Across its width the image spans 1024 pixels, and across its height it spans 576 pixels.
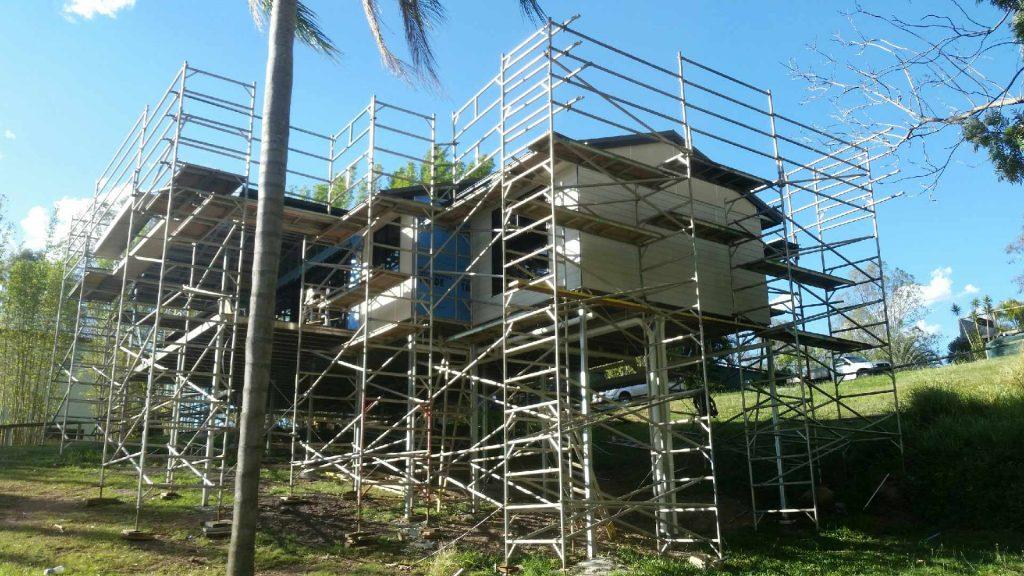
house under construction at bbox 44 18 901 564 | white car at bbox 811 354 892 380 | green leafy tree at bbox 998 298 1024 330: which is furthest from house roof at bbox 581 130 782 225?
green leafy tree at bbox 998 298 1024 330

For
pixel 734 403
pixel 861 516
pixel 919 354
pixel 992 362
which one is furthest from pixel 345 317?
pixel 919 354

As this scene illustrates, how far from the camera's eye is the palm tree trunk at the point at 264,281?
8.45 meters

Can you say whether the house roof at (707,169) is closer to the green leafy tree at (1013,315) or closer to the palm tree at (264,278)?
the palm tree at (264,278)

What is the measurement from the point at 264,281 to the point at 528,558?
20.8ft

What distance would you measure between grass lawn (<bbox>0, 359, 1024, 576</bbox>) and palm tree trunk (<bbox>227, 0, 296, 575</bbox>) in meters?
3.49

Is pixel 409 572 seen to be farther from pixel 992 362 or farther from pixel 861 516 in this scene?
pixel 992 362

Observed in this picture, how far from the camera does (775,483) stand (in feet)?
52.6

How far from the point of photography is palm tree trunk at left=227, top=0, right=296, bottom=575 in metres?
8.45

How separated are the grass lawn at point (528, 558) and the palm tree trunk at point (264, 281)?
3.49m

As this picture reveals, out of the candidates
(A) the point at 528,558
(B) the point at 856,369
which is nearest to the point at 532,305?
(A) the point at 528,558

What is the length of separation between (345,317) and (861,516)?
11981mm

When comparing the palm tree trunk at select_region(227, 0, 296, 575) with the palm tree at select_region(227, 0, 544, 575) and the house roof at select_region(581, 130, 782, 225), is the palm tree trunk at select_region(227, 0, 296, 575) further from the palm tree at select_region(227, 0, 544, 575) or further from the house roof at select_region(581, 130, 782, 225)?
the house roof at select_region(581, 130, 782, 225)

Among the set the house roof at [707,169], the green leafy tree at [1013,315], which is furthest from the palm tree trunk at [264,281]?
the green leafy tree at [1013,315]

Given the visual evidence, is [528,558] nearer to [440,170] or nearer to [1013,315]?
[440,170]
